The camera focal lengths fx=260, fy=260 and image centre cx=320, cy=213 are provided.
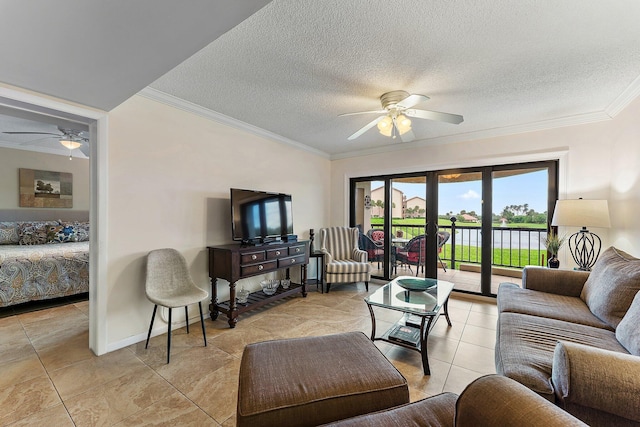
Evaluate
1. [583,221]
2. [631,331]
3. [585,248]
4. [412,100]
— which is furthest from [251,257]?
[585,248]

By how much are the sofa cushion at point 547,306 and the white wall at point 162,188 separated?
291 centimetres

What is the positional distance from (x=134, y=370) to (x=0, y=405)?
689 millimetres

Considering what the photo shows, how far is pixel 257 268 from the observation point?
309 centimetres

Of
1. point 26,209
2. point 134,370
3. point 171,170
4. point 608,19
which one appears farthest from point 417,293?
point 26,209

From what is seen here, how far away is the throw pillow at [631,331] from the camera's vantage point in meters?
1.29

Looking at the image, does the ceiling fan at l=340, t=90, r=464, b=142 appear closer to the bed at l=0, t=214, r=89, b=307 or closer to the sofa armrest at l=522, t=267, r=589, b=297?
the sofa armrest at l=522, t=267, r=589, b=297

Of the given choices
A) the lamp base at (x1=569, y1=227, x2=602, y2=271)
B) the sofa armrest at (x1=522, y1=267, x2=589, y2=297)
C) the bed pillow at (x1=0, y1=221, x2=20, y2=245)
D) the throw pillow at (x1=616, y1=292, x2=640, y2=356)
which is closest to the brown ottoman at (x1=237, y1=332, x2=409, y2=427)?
the throw pillow at (x1=616, y1=292, x2=640, y2=356)

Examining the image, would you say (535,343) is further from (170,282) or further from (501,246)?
(170,282)

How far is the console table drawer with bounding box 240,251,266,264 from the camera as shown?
2.91 m

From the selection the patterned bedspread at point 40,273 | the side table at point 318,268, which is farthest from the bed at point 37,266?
the side table at point 318,268

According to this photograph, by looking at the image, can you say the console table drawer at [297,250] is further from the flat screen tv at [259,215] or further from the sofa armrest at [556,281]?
the sofa armrest at [556,281]

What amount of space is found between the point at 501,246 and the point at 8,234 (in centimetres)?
749

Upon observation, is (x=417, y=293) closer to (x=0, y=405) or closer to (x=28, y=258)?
(x=0, y=405)

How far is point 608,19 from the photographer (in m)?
1.53
